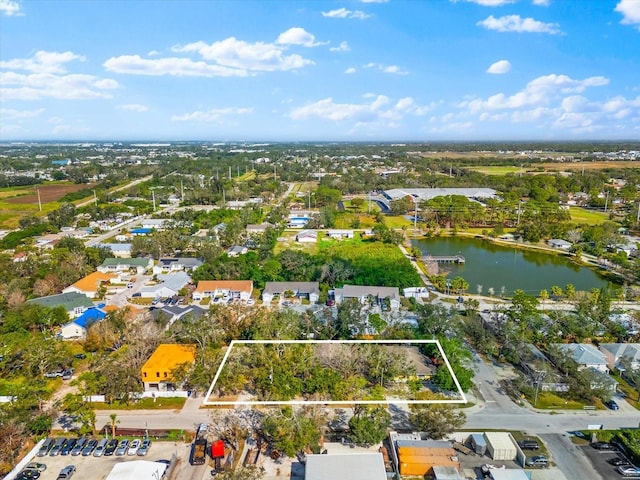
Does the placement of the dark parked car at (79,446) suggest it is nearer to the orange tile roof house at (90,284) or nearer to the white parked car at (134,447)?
the white parked car at (134,447)

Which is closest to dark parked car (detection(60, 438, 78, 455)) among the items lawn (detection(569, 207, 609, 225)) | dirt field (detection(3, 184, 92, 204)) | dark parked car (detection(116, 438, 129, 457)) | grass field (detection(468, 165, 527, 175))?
dark parked car (detection(116, 438, 129, 457))

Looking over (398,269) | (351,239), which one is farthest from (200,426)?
(351,239)

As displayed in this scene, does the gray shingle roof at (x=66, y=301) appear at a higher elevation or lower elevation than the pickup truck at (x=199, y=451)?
higher

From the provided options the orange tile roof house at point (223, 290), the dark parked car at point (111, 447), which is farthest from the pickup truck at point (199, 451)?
the orange tile roof house at point (223, 290)

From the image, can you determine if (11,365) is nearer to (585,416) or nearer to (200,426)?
(200,426)

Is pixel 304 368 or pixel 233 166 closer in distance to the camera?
pixel 304 368

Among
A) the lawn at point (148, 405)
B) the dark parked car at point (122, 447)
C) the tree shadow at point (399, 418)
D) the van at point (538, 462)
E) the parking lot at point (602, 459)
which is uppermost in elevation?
the van at point (538, 462)

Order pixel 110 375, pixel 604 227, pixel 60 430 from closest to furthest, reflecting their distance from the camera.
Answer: pixel 60 430, pixel 110 375, pixel 604 227
